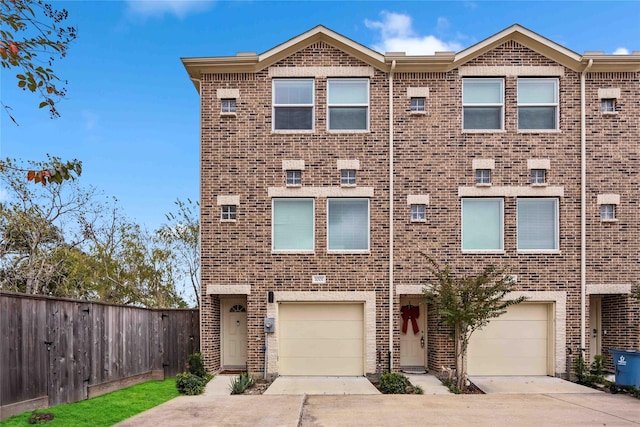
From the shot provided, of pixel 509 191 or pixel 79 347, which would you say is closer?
pixel 79 347

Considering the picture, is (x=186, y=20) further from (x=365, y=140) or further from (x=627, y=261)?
(x=627, y=261)

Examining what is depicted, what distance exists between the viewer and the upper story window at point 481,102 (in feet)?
40.5

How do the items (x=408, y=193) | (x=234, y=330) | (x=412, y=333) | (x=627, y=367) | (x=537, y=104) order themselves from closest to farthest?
1. (x=627, y=367)
2. (x=408, y=193)
3. (x=537, y=104)
4. (x=412, y=333)
5. (x=234, y=330)

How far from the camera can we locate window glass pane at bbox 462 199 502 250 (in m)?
12.2

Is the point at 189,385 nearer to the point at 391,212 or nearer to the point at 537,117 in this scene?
the point at 391,212

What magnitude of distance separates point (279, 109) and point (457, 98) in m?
4.84

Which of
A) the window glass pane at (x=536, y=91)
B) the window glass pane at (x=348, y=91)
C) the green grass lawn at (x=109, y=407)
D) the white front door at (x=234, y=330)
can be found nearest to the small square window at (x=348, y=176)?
the window glass pane at (x=348, y=91)

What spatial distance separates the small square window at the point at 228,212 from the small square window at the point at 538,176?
26.4 feet

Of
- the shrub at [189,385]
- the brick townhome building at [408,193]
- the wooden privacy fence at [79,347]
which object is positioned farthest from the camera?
the brick townhome building at [408,193]

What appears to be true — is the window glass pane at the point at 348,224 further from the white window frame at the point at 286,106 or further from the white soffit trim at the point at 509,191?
the white soffit trim at the point at 509,191

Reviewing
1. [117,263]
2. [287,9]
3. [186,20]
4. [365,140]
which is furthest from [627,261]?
[117,263]

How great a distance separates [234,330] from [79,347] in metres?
4.33

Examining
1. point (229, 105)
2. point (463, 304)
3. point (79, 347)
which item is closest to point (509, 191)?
point (463, 304)

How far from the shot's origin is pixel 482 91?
12.4 metres
